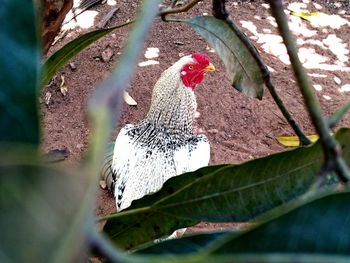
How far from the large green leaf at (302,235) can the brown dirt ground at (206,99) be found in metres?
2.43

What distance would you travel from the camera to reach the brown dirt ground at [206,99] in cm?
302

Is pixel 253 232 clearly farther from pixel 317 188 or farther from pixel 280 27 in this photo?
pixel 280 27

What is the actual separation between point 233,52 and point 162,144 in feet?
6.30

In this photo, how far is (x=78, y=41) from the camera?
0.84 m

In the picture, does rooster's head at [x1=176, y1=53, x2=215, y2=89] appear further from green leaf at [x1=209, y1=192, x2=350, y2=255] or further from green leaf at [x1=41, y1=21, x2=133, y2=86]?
green leaf at [x1=209, y1=192, x2=350, y2=255]

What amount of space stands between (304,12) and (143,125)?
175 cm

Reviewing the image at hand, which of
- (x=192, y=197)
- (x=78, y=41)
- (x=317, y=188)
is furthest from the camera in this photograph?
(x=78, y=41)

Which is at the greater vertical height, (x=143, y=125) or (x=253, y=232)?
(x=253, y=232)

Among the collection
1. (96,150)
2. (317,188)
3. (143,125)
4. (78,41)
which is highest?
(96,150)

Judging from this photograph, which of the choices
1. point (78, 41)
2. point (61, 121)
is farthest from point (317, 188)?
point (61, 121)

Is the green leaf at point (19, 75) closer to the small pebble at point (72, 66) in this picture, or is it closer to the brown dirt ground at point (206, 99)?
the brown dirt ground at point (206, 99)

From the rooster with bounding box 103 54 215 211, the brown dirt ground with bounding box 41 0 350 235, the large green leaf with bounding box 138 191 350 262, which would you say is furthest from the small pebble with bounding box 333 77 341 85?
the large green leaf with bounding box 138 191 350 262

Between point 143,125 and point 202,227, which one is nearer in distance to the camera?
point 202,227

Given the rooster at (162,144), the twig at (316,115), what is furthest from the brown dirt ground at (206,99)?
the twig at (316,115)
